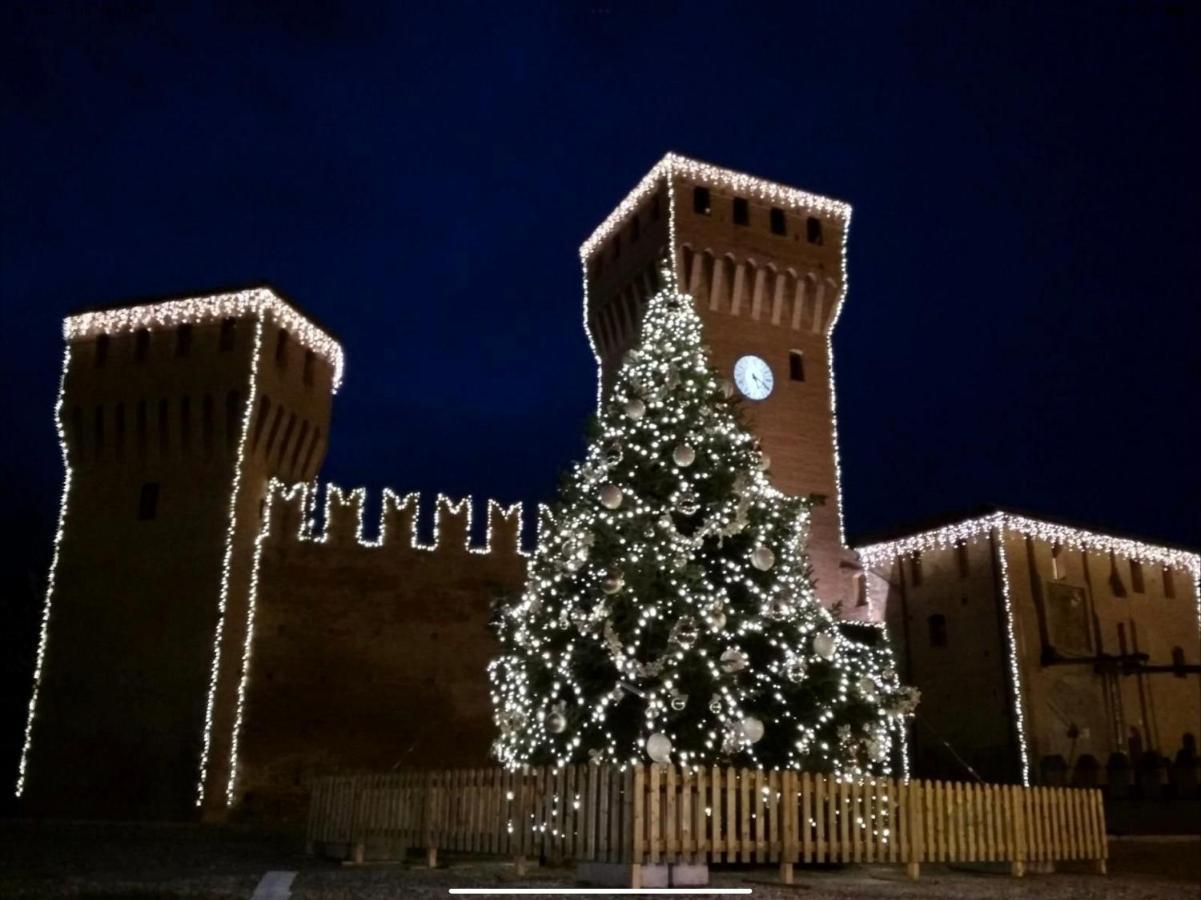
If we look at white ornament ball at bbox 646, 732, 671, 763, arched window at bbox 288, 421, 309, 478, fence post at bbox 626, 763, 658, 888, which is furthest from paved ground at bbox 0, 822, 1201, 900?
arched window at bbox 288, 421, 309, 478

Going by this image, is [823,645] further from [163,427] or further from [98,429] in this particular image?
[98,429]

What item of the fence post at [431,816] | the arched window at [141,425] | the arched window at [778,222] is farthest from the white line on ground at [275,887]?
the arched window at [778,222]

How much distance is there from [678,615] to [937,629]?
1422cm

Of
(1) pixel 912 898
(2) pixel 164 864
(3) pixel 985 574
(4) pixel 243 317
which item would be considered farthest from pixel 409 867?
(3) pixel 985 574

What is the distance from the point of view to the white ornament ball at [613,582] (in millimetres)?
12031

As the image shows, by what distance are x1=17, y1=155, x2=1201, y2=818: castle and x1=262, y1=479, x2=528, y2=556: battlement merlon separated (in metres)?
0.05

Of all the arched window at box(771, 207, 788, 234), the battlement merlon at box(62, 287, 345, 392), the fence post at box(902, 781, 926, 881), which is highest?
the arched window at box(771, 207, 788, 234)

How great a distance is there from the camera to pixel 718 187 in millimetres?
25891

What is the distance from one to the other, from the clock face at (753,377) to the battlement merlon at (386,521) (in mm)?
5641

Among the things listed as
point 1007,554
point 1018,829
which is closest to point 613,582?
point 1018,829

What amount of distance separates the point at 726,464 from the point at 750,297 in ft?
42.7

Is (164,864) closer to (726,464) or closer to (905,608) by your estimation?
(726,464)

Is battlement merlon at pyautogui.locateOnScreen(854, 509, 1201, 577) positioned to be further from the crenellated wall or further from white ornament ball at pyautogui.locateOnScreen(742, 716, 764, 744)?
white ornament ball at pyautogui.locateOnScreen(742, 716, 764, 744)

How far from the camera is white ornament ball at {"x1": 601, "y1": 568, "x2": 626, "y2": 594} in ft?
39.5
